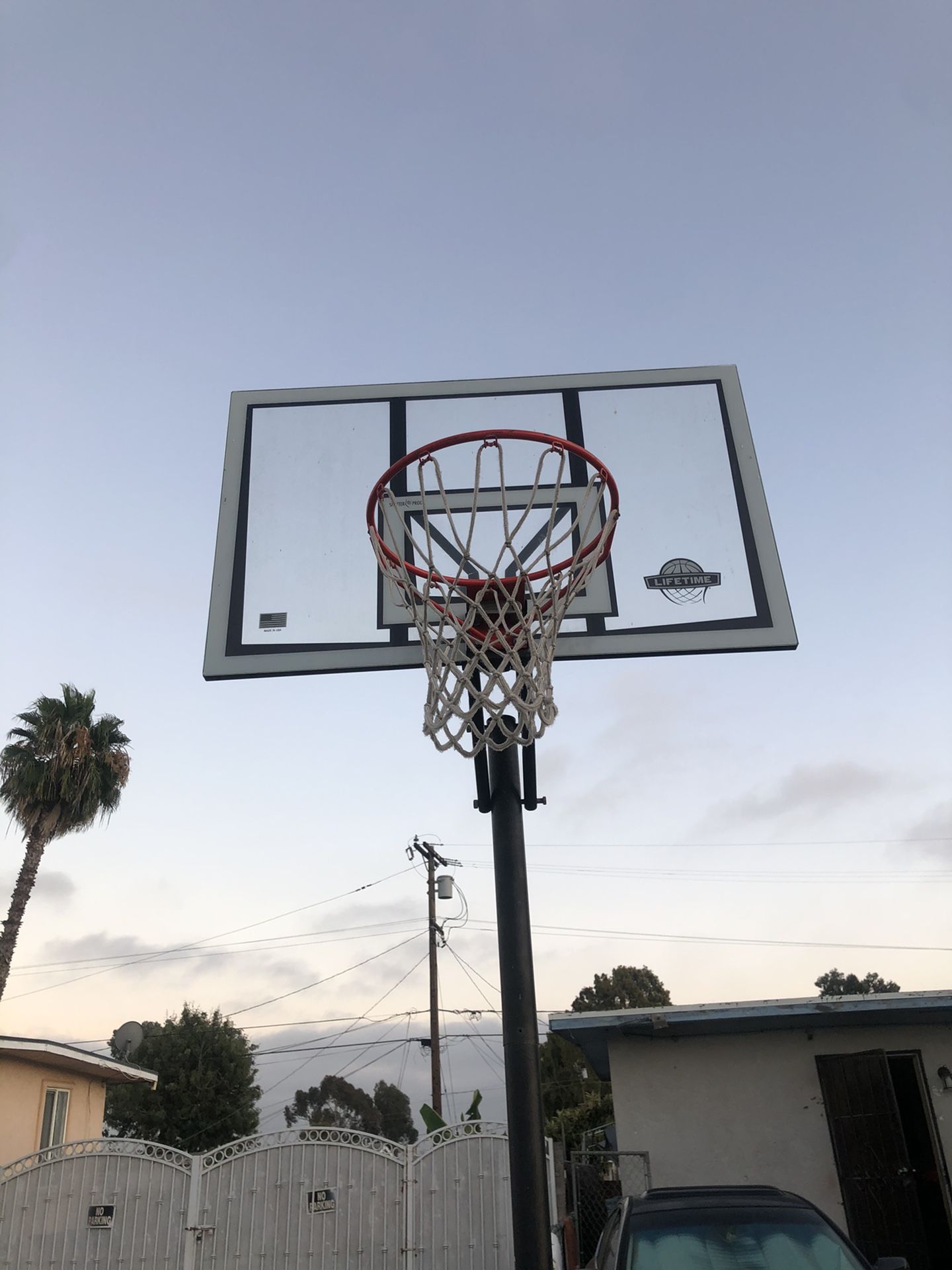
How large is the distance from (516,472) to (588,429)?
133 cm

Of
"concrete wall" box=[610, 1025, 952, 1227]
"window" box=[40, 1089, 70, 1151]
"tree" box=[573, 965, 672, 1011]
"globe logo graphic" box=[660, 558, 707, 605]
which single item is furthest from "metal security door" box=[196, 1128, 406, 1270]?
"tree" box=[573, 965, 672, 1011]

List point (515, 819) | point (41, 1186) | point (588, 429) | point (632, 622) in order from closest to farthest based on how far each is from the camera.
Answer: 1. point (515, 819)
2. point (632, 622)
3. point (588, 429)
4. point (41, 1186)

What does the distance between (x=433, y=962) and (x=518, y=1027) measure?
18622 mm

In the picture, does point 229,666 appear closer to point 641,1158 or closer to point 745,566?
point 745,566

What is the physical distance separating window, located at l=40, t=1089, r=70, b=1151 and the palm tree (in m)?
3.90

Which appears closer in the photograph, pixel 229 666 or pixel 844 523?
pixel 229 666

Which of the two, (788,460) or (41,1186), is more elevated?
(788,460)

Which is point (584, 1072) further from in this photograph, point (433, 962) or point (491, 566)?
point (491, 566)

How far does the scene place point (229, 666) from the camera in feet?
20.9

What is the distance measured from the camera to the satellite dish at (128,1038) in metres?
13.3

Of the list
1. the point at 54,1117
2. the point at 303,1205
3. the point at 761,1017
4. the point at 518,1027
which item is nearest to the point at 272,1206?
the point at 303,1205

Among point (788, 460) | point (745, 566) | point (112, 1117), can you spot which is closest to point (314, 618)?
point (745, 566)

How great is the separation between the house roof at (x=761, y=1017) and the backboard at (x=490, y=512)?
4.70 meters

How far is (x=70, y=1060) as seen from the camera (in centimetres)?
1505
